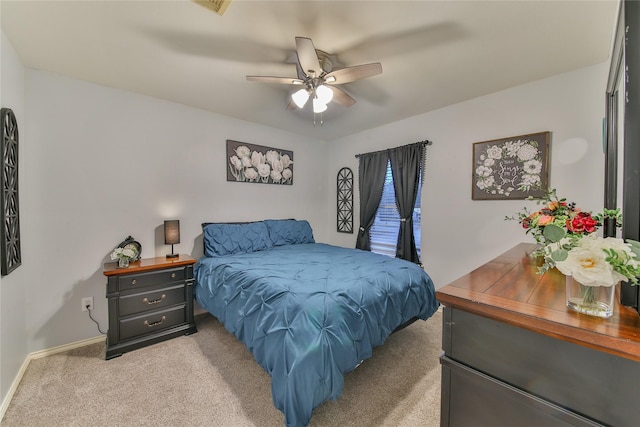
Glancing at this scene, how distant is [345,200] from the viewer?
4.38 m

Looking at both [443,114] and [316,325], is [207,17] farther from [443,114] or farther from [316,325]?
[443,114]

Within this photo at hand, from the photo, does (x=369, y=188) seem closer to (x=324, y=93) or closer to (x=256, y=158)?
(x=256, y=158)

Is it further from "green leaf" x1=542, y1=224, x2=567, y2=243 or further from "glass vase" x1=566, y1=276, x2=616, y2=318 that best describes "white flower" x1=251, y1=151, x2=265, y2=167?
"glass vase" x1=566, y1=276, x2=616, y2=318

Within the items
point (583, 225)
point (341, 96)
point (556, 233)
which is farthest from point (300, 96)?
point (583, 225)

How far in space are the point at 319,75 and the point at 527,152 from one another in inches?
87.4

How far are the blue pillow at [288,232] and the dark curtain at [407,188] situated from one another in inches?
53.7

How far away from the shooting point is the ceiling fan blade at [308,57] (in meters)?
1.57

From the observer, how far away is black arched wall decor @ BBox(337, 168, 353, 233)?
14.1ft

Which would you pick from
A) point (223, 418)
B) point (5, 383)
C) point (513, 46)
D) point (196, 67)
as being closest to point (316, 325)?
point (223, 418)

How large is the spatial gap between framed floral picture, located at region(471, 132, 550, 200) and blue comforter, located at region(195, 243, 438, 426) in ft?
4.26

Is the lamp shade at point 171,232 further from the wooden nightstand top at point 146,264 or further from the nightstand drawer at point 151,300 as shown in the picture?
the nightstand drawer at point 151,300

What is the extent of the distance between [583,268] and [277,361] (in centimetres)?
143

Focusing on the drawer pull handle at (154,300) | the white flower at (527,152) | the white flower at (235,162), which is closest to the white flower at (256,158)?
the white flower at (235,162)

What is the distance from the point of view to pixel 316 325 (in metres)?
1.48
